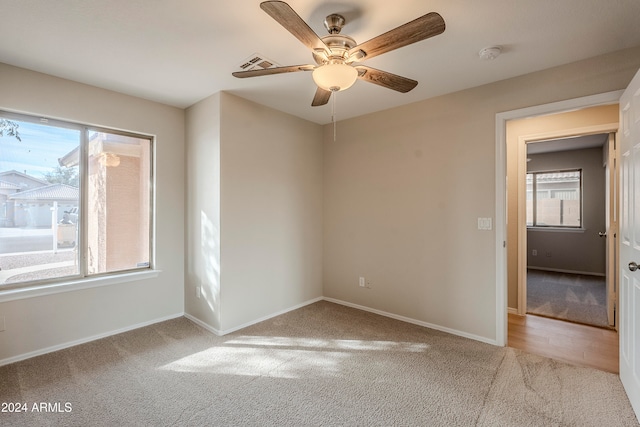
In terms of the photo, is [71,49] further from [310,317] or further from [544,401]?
[544,401]

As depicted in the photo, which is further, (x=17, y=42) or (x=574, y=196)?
(x=574, y=196)

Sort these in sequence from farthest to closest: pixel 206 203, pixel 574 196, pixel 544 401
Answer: pixel 574 196 → pixel 206 203 → pixel 544 401

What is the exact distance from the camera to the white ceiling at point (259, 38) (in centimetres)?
181

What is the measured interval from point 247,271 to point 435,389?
2117mm

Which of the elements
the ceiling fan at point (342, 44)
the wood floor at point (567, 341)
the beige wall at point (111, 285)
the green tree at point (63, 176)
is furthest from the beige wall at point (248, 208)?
the wood floor at point (567, 341)

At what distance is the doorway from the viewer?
5.32 metres

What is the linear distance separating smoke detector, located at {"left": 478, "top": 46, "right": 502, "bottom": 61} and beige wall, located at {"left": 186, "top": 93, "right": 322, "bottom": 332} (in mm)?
2236

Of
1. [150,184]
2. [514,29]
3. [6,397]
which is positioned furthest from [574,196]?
[6,397]

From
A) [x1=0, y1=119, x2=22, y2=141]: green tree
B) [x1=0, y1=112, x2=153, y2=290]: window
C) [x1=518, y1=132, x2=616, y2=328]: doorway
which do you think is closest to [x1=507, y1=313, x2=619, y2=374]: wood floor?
[x1=518, y1=132, x2=616, y2=328]: doorway

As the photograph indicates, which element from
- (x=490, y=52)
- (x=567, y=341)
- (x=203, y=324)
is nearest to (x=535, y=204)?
(x=567, y=341)

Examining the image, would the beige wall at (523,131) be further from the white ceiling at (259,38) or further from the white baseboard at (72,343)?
the white baseboard at (72,343)

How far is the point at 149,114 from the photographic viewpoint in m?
3.33

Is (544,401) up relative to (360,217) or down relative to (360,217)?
down

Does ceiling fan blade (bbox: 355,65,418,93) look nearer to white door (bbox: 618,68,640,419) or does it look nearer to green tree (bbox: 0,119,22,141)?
white door (bbox: 618,68,640,419)
